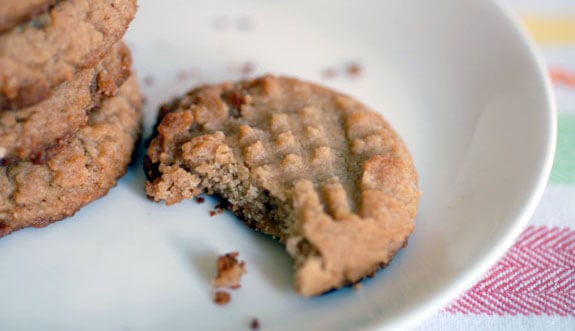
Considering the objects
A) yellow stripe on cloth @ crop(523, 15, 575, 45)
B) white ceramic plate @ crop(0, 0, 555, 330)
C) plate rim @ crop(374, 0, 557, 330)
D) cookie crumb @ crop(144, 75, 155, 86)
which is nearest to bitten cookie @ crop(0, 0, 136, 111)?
white ceramic plate @ crop(0, 0, 555, 330)

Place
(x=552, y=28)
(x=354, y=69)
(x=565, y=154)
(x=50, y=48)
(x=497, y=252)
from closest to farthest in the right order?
1. (x=50, y=48)
2. (x=497, y=252)
3. (x=565, y=154)
4. (x=354, y=69)
5. (x=552, y=28)

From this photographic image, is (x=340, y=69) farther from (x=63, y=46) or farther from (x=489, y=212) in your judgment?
(x=63, y=46)

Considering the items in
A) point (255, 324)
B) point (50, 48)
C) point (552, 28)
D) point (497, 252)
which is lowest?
point (255, 324)

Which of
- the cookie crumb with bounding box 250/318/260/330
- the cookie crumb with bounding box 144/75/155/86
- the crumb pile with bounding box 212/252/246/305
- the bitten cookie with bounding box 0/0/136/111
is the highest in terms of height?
the bitten cookie with bounding box 0/0/136/111

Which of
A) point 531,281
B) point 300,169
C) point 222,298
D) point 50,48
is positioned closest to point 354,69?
point 300,169

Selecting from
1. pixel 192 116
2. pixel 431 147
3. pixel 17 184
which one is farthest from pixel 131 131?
pixel 431 147

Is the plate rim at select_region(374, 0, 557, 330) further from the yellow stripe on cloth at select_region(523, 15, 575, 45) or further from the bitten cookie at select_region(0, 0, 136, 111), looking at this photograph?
the bitten cookie at select_region(0, 0, 136, 111)

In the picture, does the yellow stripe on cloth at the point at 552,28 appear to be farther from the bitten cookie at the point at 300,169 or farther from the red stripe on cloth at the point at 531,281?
the bitten cookie at the point at 300,169

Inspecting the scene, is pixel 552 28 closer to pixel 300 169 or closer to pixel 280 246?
pixel 300 169
